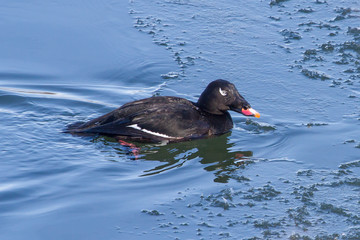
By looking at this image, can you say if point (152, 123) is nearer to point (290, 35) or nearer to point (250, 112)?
point (250, 112)

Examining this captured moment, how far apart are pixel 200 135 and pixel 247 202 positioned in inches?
76.6

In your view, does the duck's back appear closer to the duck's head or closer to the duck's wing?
the duck's wing

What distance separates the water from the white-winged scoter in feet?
0.48

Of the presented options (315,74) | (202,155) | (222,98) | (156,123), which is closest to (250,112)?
(222,98)

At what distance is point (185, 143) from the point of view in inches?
308

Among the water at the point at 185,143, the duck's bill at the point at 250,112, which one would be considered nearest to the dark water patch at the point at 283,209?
the water at the point at 185,143

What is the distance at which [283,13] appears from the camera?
11023 mm

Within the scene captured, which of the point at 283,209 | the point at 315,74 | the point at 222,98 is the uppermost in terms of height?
the point at 315,74

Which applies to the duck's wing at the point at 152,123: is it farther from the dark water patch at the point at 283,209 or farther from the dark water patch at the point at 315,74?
the dark water patch at the point at 315,74

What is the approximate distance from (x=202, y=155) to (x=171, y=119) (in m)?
0.64

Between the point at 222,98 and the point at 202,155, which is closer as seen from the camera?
the point at 202,155

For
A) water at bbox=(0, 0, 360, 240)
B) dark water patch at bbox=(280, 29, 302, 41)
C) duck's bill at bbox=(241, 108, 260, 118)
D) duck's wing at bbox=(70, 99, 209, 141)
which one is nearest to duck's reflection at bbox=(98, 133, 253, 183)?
water at bbox=(0, 0, 360, 240)

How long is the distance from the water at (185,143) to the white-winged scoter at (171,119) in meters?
0.15

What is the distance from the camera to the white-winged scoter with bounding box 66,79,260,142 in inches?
305
